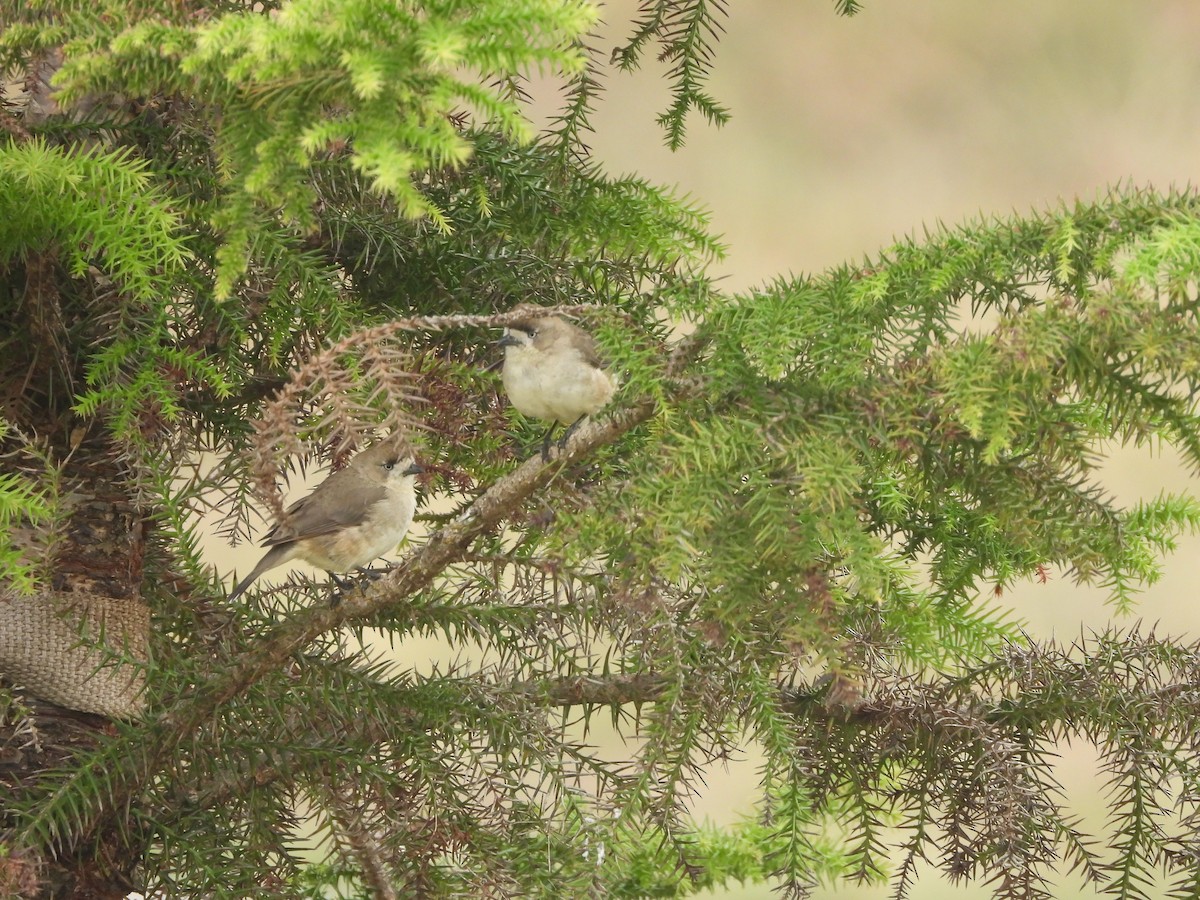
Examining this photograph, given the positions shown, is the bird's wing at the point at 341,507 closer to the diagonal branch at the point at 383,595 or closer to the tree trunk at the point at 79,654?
the tree trunk at the point at 79,654

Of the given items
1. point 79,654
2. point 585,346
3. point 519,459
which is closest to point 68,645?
point 79,654

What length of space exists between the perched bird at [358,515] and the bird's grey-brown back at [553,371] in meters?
0.42

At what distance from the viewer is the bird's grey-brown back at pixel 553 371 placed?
50.4 inches

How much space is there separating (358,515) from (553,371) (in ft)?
1.92

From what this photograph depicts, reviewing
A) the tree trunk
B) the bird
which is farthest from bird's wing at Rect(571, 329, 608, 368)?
the tree trunk

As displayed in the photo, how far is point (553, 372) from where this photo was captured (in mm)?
1326

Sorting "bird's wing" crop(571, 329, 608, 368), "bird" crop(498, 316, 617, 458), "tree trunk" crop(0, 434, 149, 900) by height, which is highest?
"bird's wing" crop(571, 329, 608, 368)

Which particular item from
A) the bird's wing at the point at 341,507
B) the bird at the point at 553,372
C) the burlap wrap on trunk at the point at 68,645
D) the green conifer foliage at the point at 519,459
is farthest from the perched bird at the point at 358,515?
the burlap wrap on trunk at the point at 68,645

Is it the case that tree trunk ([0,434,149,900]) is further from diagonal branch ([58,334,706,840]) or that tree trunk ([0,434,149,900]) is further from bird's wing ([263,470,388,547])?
bird's wing ([263,470,388,547])

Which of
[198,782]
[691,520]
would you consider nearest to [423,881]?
[198,782]

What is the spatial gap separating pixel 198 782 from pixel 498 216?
0.64 m

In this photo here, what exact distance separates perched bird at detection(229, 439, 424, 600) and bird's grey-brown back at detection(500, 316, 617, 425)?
16.5 inches

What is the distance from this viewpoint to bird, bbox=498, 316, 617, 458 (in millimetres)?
1280

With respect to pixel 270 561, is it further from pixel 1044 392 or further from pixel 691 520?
pixel 1044 392
